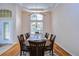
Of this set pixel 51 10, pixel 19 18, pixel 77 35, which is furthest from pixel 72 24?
pixel 19 18

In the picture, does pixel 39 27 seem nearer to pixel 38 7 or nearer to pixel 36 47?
pixel 38 7

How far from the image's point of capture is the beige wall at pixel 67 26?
12.6ft

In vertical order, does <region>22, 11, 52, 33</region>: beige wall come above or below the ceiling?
below

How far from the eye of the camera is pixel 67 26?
15.5 ft

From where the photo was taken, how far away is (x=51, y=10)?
5.50 m

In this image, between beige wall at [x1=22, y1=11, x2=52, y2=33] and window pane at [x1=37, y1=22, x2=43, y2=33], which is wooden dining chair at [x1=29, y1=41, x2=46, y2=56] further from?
beige wall at [x1=22, y1=11, x2=52, y2=33]

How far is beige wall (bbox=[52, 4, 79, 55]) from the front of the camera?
152 inches

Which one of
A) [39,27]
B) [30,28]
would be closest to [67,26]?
[39,27]

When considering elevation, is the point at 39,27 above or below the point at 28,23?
below

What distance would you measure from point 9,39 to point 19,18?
34.4 inches

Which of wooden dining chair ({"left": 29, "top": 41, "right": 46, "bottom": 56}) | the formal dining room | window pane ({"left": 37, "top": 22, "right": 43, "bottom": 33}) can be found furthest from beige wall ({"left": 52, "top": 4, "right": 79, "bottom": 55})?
wooden dining chair ({"left": 29, "top": 41, "right": 46, "bottom": 56})

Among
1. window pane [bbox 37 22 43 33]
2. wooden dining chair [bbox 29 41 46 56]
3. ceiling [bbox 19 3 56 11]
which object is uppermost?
ceiling [bbox 19 3 56 11]

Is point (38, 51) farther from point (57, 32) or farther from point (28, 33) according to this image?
point (57, 32)

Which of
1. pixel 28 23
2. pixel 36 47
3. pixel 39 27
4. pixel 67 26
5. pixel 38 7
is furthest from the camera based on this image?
pixel 38 7
